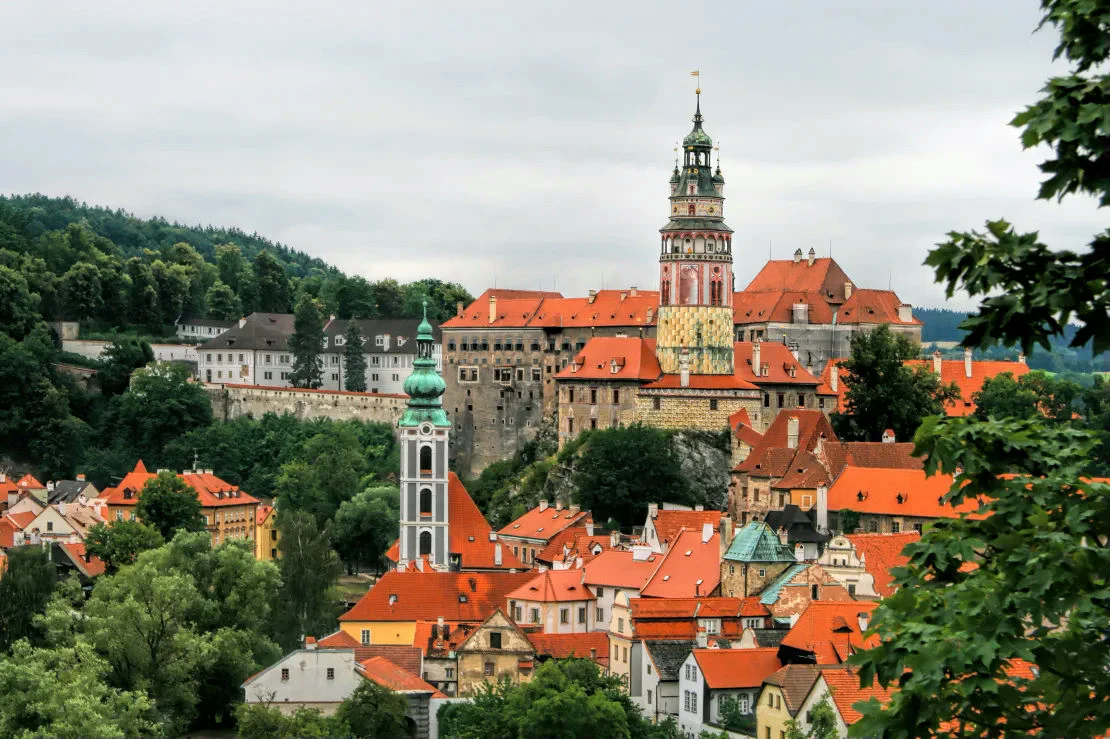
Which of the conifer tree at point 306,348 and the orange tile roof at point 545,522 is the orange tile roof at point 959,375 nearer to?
the orange tile roof at point 545,522

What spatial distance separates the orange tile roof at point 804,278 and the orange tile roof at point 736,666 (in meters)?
45.3

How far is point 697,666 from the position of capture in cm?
4944

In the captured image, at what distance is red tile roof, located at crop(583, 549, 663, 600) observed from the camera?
62938 mm

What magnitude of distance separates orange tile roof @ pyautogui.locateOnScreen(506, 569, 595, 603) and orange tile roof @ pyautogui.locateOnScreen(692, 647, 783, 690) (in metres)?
13.9

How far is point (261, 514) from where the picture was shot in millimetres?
94062

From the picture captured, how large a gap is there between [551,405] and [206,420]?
2073cm

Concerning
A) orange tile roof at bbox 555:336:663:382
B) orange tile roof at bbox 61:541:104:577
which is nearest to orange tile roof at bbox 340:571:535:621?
orange tile roof at bbox 61:541:104:577

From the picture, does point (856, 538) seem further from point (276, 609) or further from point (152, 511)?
point (152, 511)

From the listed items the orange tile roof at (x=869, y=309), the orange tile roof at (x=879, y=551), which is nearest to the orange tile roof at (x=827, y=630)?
the orange tile roof at (x=879, y=551)

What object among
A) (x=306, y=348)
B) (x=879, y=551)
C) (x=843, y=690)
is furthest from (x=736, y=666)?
(x=306, y=348)

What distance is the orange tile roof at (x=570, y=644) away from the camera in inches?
2219

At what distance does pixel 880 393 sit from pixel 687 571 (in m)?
20.0

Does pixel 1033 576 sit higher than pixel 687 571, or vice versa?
pixel 1033 576

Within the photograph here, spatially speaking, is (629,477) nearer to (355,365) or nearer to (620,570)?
(620,570)
